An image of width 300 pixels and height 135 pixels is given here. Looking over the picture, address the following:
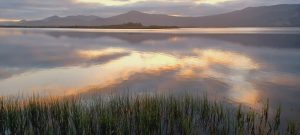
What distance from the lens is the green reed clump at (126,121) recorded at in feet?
37.1

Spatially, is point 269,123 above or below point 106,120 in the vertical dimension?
below

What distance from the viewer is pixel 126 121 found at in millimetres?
11633

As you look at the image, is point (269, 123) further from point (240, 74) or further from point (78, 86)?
point (240, 74)

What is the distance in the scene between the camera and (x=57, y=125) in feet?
39.6

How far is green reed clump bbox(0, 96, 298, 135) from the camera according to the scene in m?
11.3

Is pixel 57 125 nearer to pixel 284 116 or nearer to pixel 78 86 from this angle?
pixel 284 116

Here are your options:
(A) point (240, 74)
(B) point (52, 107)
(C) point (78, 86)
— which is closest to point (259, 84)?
(A) point (240, 74)

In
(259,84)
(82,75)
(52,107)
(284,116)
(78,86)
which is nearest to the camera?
(52,107)

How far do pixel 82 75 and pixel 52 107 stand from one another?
14681 mm

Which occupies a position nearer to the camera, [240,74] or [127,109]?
[127,109]

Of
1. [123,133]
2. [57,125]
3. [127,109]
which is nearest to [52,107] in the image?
[57,125]

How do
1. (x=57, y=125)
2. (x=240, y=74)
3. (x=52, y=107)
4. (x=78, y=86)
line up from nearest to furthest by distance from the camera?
(x=57, y=125) < (x=52, y=107) < (x=78, y=86) < (x=240, y=74)

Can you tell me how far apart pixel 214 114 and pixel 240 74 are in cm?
1659

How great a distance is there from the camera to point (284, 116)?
15.9 m
